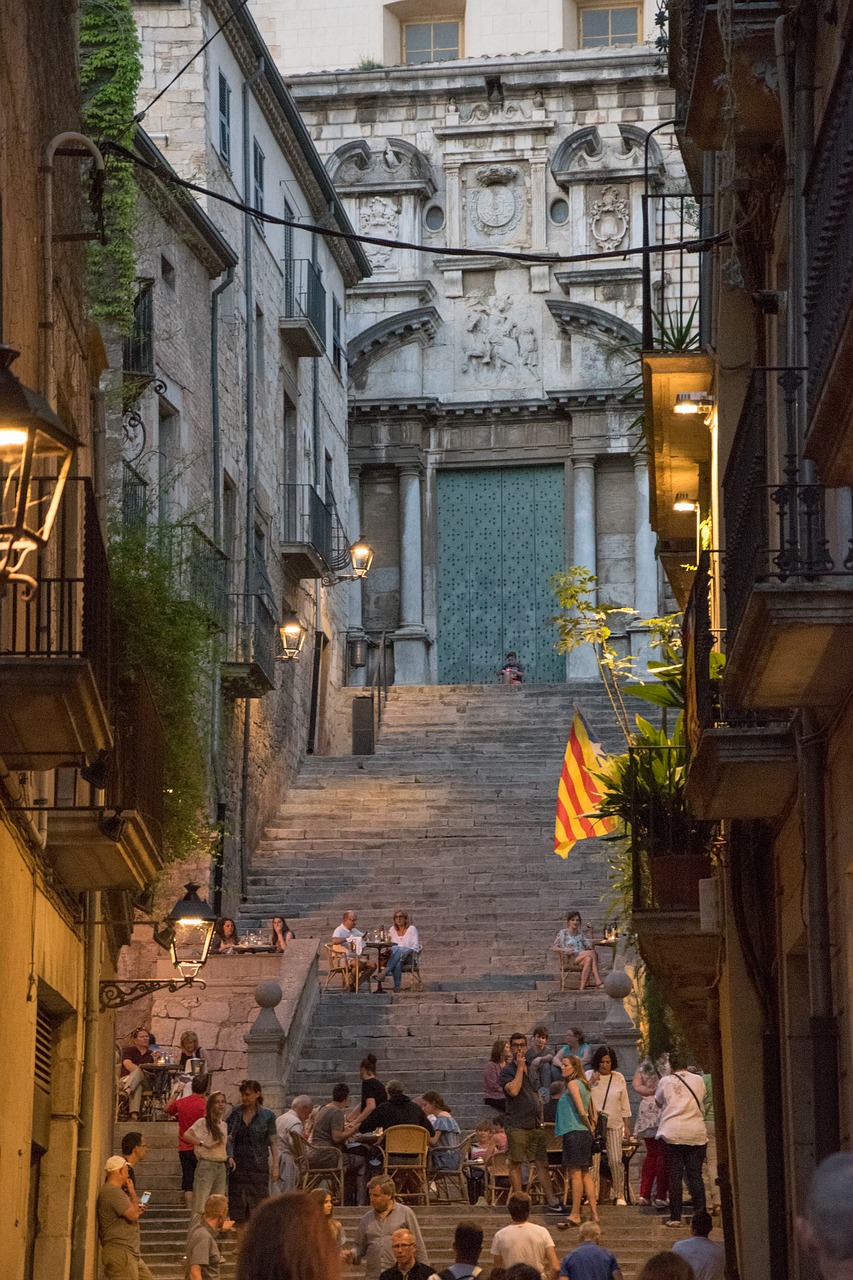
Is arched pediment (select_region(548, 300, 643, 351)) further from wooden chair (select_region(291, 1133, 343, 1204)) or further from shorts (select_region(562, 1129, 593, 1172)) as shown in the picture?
shorts (select_region(562, 1129, 593, 1172))

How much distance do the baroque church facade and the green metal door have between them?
4 cm

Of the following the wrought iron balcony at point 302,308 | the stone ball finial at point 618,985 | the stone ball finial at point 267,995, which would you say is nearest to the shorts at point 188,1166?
the stone ball finial at point 267,995

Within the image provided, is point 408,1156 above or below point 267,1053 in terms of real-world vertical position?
below

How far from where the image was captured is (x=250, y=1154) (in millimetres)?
18750

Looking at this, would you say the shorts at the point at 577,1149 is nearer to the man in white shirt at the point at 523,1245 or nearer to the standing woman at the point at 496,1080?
the standing woman at the point at 496,1080

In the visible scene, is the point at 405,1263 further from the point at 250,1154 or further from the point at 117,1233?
the point at 250,1154

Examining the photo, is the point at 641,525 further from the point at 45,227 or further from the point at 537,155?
the point at 45,227

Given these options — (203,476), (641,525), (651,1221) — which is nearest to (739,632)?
(651,1221)

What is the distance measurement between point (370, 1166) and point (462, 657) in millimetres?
25686

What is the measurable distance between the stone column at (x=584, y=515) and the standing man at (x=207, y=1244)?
28.7 meters

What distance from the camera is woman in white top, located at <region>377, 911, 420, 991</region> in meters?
26.3

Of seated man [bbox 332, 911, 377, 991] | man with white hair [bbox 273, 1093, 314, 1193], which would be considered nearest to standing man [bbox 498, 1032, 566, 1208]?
man with white hair [bbox 273, 1093, 314, 1193]

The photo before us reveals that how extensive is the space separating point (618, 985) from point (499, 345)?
24.1 meters

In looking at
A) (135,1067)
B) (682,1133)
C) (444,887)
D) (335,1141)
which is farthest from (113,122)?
(682,1133)
